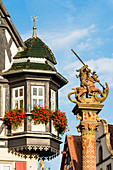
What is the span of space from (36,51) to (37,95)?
2.78 metres

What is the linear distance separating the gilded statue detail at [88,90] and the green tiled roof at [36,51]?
3260mm

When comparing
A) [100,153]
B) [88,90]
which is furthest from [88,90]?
[100,153]

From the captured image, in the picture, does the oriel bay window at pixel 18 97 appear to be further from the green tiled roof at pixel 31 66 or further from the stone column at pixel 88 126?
the stone column at pixel 88 126

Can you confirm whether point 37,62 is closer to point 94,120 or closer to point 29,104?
point 29,104

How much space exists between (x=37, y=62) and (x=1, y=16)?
3.48 metres

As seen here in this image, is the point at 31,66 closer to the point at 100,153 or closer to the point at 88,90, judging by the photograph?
the point at 88,90

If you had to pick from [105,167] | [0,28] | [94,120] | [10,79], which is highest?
[0,28]

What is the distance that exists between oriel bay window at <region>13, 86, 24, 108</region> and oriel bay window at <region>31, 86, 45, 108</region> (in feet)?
2.07

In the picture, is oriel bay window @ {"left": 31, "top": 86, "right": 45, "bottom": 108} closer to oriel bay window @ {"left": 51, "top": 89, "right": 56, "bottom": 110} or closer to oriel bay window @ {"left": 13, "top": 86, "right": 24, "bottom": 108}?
oriel bay window @ {"left": 13, "top": 86, "right": 24, "bottom": 108}

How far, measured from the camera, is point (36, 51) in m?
37.4

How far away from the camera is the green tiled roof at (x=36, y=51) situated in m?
37.1

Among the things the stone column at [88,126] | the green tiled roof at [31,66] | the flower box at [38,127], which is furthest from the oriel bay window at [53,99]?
the stone column at [88,126]

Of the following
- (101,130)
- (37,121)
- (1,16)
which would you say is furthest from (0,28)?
(101,130)

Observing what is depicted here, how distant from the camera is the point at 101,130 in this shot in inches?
2036
